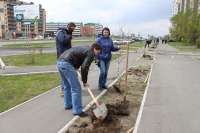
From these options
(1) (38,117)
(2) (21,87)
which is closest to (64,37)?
(1) (38,117)

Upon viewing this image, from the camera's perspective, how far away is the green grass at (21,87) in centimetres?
1156

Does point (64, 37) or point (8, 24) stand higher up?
point (64, 37)

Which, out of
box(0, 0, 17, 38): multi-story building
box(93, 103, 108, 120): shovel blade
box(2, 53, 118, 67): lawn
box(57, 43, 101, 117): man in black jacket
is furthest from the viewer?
box(0, 0, 17, 38): multi-story building

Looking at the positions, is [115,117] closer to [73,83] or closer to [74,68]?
[73,83]

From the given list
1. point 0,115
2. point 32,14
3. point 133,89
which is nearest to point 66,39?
point 0,115

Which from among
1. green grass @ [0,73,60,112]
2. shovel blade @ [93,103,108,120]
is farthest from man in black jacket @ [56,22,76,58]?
shovel blade @ [93,103,108,120]

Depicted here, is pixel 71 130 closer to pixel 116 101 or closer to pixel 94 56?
pixel 94 56

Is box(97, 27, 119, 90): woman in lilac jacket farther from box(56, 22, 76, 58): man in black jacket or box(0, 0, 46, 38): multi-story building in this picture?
box(0, 0, 46, 38): multi-story building

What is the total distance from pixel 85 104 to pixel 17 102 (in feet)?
7.59

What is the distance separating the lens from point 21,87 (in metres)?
14.1

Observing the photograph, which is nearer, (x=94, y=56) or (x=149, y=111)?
(x=94, y=56)

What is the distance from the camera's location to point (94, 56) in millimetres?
8516

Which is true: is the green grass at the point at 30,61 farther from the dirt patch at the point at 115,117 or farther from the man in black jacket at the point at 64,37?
the man in black jacket at the point at 64,37

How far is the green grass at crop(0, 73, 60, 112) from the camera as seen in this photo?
11562 mm
